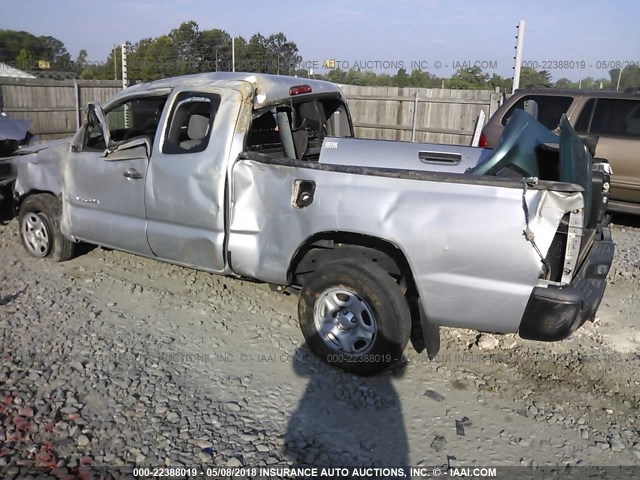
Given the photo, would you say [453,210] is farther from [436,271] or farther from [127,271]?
[127,271]

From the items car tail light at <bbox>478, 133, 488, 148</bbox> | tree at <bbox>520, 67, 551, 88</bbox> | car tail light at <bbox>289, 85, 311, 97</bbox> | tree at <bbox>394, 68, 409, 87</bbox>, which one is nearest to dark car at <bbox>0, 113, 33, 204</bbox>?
car tail light at <bbox>289, 85, 311, 97</bbox>

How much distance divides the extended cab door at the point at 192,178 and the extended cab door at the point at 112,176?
0.18m

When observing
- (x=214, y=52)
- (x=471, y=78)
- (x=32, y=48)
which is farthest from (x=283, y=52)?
(x=32, y=48)

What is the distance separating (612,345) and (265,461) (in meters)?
3.09

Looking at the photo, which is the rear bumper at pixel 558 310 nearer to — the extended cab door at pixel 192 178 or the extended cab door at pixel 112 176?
the extended cab door at pixel 192 178

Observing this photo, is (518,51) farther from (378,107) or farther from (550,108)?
(378,107)

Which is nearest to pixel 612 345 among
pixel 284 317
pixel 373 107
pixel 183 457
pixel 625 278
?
pixel 625 278

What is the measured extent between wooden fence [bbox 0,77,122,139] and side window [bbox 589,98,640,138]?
460 inches

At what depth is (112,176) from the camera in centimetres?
512

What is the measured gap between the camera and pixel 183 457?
3.10 m

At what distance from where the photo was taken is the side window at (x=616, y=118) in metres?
8.16

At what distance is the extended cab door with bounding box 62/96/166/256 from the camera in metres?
4.96

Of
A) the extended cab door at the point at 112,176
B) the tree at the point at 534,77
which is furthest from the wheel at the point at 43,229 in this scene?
the tree at the point at 534,77

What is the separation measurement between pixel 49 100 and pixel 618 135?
1300 centimetres
